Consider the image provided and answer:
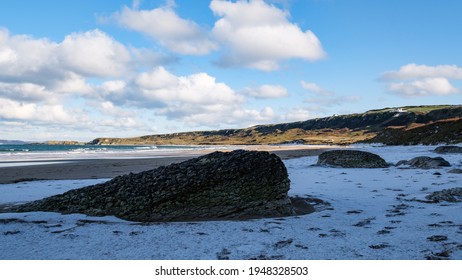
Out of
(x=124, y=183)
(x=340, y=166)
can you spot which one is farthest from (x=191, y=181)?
(x=340, y=166)

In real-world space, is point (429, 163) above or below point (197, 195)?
below

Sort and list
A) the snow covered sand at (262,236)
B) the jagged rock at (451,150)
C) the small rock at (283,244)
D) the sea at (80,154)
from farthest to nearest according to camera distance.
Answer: the sea at (80,154) → the jagged rock at (451,150) → the small rock at (283,244) → the snow covered sand at (262,236)

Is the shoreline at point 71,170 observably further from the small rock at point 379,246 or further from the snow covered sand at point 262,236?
the small rock at point 379,246

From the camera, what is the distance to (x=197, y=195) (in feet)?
25.9

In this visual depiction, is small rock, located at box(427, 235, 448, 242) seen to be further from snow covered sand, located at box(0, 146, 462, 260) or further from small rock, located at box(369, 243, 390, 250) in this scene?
small rock, located at box(369, 243, 390, 250)

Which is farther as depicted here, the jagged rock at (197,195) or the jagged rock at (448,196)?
the jagged rock at (448,196)

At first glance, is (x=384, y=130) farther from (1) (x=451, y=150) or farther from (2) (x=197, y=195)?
(2) (x=197, y=195)

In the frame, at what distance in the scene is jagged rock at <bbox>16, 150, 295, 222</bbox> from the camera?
7.71 m

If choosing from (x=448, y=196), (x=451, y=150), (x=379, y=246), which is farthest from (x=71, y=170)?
(x=451, y=150)

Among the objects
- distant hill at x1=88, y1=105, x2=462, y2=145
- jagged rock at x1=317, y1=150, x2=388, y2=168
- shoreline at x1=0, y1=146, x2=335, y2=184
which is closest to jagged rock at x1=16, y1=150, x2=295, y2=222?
shoreline at x1=0, y1=146, x2=335, y2=184

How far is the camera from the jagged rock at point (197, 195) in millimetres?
7707

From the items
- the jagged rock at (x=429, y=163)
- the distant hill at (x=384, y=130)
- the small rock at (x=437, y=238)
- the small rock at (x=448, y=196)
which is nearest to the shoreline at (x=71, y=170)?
the jagged rock at (x=429, y=163)

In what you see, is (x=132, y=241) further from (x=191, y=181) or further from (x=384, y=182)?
(x=384, y=182)
